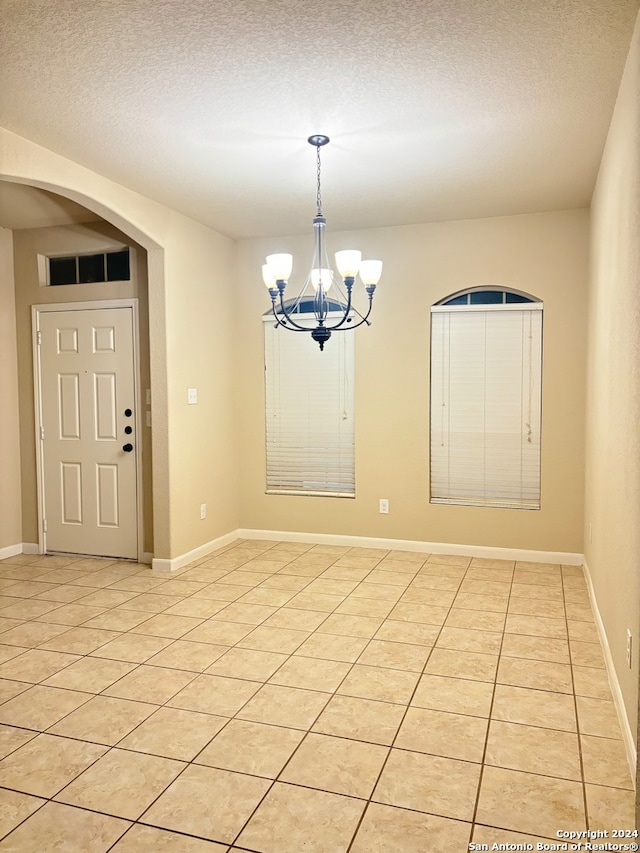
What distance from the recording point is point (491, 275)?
5055mm

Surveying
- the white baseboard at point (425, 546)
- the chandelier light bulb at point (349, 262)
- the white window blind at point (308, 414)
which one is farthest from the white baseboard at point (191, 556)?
the chandelier light bulb at point (349, 262)

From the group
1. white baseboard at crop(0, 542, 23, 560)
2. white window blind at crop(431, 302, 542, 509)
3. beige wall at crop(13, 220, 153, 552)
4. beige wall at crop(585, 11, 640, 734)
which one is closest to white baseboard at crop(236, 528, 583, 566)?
white window blind at crop(431, 302, 542, 509)

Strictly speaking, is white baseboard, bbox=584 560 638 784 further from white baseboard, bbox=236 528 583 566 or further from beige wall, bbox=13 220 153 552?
beige wall, bbox=13 220 153 552

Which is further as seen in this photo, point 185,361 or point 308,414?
point 308,414

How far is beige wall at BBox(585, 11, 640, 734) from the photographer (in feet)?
7.59

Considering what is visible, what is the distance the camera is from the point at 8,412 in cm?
536

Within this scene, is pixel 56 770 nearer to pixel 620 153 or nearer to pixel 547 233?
pixel 620 153

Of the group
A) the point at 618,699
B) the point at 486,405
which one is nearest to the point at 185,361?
the point at 486,405

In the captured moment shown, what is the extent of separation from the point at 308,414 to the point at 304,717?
10.8 ft

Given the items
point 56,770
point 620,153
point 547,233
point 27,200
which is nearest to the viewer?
point 56,770

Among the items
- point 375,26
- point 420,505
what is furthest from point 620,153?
point 420,505

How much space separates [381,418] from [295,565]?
141 centimetres

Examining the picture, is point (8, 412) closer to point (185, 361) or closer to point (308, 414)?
point (185, 361)

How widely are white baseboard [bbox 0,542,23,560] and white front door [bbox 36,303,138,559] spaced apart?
0.26 meters
